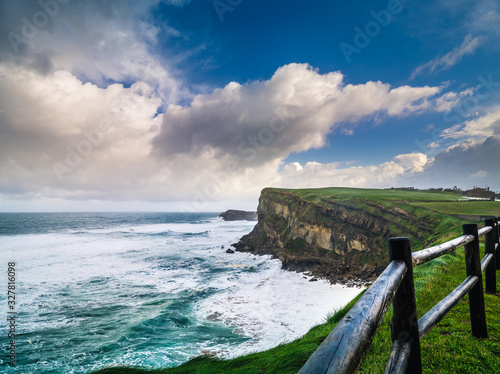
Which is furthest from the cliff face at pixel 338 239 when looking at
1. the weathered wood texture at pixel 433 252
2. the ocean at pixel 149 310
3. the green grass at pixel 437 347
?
the weathered wood texture at pixel 433 252

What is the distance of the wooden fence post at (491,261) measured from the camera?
4.62m

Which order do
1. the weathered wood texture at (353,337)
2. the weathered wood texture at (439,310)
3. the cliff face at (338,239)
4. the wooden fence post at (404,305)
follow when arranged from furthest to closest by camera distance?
1. the cliff face at (338,239)
2. the weathered wood texture at (439,310)
3. the wooden fence post at (404,305)
4. the weathered wood texture at (353,337)

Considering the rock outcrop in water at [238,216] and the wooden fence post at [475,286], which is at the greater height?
the wooden fence post at [475,286]

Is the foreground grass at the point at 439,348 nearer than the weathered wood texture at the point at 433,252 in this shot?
No

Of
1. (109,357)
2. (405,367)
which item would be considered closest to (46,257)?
(109,357)

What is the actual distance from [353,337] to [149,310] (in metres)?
19.9

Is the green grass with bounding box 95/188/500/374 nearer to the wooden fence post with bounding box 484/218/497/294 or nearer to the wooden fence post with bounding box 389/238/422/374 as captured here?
→ the wooden fence post with bounding box 484/218/497/294

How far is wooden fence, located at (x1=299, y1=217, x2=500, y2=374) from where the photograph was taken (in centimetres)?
89

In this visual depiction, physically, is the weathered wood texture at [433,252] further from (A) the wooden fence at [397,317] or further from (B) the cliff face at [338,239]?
(B) the cliff face at [338,239]

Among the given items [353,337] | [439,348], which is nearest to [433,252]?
[353,337]

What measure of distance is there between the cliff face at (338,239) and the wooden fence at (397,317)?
22.7 metres

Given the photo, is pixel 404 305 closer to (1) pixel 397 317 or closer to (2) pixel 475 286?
(1) pixel 397 317

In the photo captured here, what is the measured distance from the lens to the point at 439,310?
8.41 ft

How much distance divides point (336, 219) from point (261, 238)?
18.0 m
